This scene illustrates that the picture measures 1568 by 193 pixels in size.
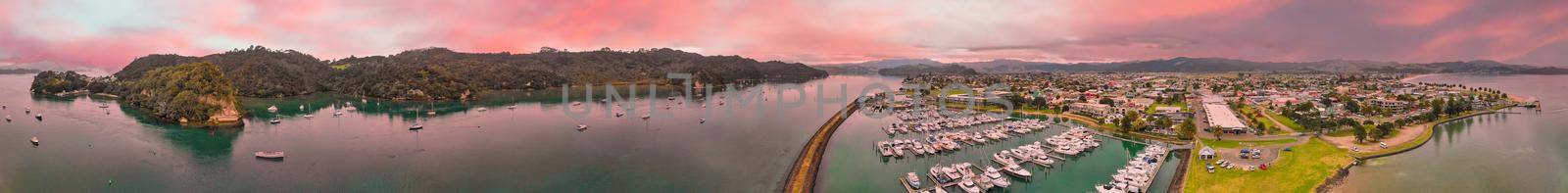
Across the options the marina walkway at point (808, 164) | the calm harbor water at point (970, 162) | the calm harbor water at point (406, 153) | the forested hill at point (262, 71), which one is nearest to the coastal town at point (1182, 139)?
the calm harbor water at point (970, 162)

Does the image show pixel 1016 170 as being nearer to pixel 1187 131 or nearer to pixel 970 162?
pixel 970 162

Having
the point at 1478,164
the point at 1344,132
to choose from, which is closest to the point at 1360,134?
the point at 1344,132

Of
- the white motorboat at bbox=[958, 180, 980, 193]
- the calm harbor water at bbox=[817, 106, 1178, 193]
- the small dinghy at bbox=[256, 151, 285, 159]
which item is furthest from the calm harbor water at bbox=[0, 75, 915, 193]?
the white motorboat at bbox=[958, 180, 980, 193]

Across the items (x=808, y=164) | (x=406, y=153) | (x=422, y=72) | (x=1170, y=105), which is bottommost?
(x=808, y=164)

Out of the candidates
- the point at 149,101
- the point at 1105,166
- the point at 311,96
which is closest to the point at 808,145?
the point at 1105,166

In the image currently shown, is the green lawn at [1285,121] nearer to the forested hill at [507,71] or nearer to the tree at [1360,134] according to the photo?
the tree at [1360,134]

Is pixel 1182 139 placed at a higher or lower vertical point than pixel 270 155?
higher

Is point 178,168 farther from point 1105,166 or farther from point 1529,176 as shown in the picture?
point 1529,176
